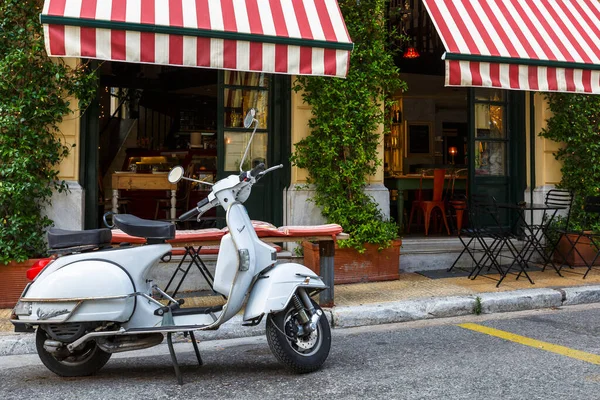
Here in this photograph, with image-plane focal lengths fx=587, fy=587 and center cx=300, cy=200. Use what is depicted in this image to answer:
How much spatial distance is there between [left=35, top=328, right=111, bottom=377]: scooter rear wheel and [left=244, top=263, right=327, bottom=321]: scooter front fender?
1.09 m

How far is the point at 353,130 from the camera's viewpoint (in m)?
7.21

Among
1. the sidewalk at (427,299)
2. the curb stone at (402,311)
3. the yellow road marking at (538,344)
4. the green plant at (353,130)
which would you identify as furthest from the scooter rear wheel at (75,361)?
the green plant at (353,130)

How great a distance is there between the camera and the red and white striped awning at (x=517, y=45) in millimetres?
6633

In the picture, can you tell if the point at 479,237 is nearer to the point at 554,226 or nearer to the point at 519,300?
the point at 519,300

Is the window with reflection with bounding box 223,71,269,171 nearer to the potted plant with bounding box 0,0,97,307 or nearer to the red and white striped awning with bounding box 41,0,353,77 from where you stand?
the red and white striped awning with bounding box 41,0,353,77

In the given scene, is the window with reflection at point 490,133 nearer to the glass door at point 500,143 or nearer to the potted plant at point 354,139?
the glass door at point 500,143

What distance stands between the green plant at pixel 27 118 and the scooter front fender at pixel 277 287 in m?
3.21

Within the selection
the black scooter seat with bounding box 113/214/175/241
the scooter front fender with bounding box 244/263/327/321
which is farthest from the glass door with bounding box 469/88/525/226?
the black scooter seat with bounding box 113/214/175/241

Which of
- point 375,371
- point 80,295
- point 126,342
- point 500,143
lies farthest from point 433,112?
point 80,295

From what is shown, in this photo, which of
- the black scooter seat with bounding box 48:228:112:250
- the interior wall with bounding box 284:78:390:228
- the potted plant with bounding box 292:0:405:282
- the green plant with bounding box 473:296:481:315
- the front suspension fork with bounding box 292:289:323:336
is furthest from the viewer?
the interior wall with bounding box 284:78:390:228

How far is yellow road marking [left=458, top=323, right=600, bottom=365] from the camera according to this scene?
446cm

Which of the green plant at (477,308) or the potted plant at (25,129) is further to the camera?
the green plant at (477,308)

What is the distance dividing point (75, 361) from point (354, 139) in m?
4.29

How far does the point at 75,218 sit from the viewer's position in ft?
22.2
